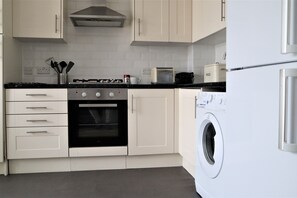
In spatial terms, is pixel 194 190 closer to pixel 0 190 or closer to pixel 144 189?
pixel 144 189

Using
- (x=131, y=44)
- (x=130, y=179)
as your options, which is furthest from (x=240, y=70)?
(x=131, y=44)

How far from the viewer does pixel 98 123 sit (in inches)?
117

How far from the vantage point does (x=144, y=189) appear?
2.38m

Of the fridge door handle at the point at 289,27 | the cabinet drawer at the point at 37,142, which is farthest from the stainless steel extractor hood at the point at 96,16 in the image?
the fridge door handle at the point at 289,27

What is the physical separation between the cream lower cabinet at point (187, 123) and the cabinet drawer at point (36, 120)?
1169 mm

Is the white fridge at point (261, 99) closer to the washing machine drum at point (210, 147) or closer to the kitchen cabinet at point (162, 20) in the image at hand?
the washing machine drum at point (210, 147)

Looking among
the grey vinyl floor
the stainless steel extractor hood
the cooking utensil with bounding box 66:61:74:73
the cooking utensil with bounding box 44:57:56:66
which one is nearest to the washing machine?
the grey vinyl floor

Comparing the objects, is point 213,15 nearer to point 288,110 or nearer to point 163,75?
point 163,75

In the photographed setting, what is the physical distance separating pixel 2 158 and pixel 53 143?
0.48 metres

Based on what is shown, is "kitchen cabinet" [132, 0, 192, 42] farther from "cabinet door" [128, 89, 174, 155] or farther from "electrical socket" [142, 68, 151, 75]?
"cabinet door" [128, 89, 174, 155]

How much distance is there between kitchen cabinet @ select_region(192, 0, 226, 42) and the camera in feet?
8.67

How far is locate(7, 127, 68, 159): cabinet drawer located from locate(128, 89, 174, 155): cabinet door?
69 centimetres

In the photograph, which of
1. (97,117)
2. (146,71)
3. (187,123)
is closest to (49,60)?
(97,117)

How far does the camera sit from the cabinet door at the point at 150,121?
2.96 meters
